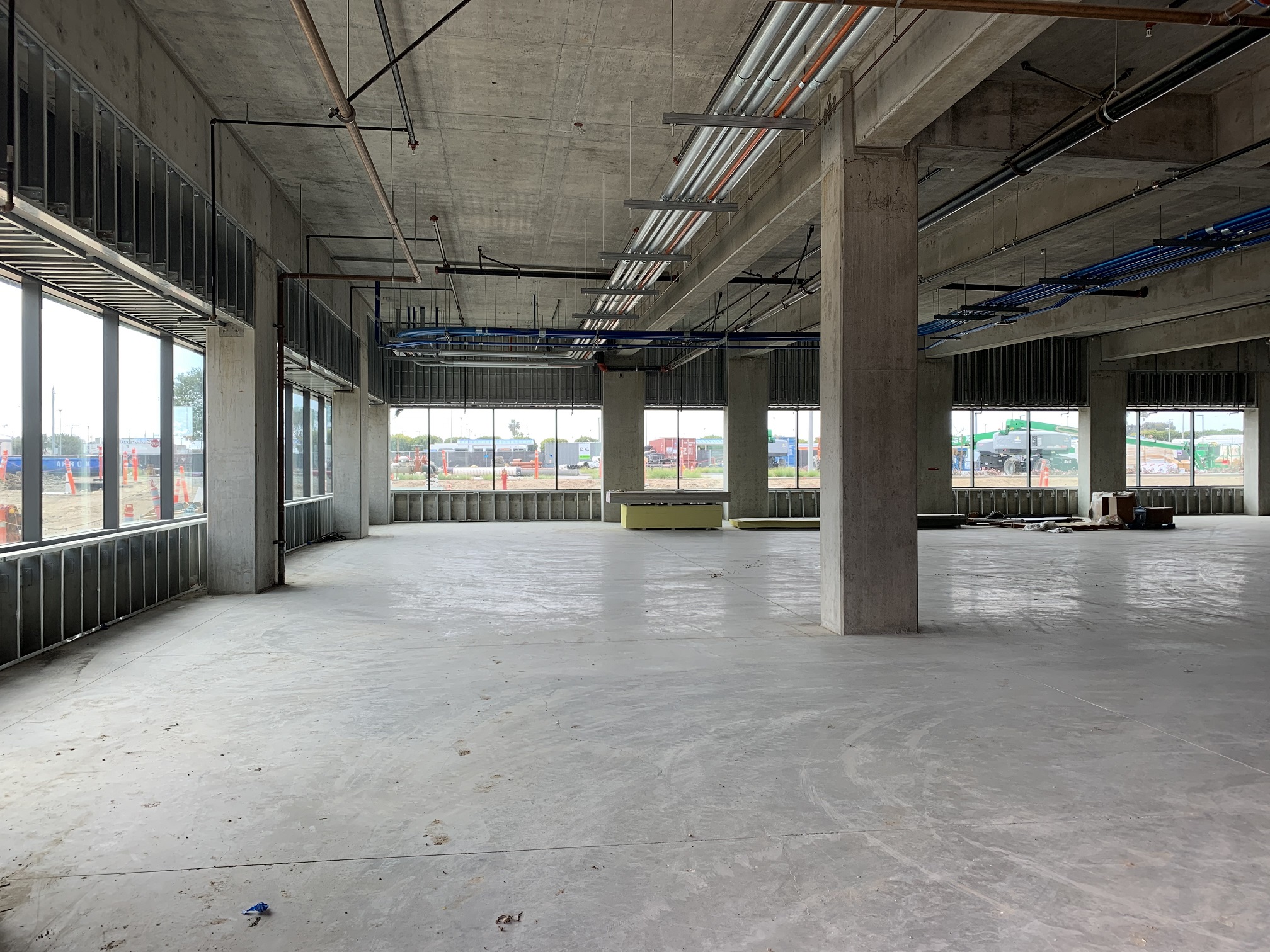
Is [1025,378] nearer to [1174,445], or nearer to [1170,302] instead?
[1174,445]

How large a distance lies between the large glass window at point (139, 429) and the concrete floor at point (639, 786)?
1.62m

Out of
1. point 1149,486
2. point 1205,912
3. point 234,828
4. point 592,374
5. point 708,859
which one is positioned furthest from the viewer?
point 1149,486

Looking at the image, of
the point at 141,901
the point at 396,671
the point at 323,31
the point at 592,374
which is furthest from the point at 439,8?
the point at 592,374

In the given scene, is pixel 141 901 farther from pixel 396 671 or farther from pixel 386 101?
pixel 386 101

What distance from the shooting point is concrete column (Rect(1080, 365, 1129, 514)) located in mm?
26594

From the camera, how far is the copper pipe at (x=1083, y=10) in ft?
16.2

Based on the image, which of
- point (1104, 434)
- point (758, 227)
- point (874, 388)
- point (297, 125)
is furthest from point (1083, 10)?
point (1104, 434)

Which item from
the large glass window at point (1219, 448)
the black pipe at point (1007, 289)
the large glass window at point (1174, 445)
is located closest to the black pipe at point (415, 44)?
the black pipe at point (1007, 289)

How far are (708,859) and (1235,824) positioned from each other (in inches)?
103

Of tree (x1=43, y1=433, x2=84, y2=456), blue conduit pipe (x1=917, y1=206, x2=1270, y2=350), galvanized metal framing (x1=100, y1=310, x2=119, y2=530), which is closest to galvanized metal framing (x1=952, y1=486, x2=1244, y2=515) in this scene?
blue conduit pipe (x1=917, y1=206, x2=1270, y2=350)

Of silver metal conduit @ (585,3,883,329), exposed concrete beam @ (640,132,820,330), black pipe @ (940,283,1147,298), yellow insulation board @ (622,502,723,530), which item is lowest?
yellow insulation board @ (622,502,723,530)

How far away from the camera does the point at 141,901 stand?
328cm

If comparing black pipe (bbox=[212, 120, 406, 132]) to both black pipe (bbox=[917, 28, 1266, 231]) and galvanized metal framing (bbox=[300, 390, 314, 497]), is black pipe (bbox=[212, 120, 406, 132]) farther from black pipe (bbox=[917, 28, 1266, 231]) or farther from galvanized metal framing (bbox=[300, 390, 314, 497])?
galvanized metal framing (bbox=[300, 390, 314, 497])

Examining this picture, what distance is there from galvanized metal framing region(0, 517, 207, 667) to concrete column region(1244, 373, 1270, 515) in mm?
31458
